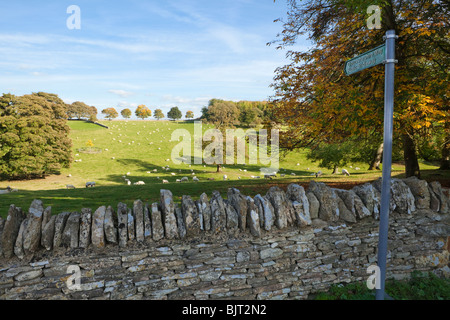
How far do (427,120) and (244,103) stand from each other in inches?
1931

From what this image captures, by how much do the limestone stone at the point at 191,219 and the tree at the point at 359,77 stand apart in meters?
4.30

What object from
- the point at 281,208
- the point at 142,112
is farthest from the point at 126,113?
the point at 281,208

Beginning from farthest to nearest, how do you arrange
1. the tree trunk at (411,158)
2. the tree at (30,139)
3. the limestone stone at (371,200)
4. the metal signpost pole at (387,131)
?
1. the tree at (30,139)
2. the tree trunk at (411,158)
3. the limestone stone at (371,200)
4. the metal signpost pole at (387,131)

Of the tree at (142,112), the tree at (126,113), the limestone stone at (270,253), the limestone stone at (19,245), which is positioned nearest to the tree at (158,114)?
the tree at (142,112)

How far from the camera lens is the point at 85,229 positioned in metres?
4.19

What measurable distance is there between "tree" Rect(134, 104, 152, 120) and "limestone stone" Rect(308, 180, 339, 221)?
104588 millimetres

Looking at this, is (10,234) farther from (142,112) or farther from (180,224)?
(142,112)

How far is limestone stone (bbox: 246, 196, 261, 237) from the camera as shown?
470 cm

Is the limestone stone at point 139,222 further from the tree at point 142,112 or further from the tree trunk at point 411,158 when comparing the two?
the tree at point 142,112

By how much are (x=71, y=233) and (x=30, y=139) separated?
2869 centimetres

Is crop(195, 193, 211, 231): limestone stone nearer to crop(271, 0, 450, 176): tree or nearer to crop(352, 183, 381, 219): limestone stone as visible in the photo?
crop(352, 183, 381, 219): limestone stone

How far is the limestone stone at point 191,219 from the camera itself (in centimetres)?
445

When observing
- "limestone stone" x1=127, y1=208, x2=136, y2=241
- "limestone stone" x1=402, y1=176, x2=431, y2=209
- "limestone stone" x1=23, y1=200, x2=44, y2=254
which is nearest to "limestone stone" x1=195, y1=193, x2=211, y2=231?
"limestone stone" x1=127, y1=208, x2=136, y2=241
